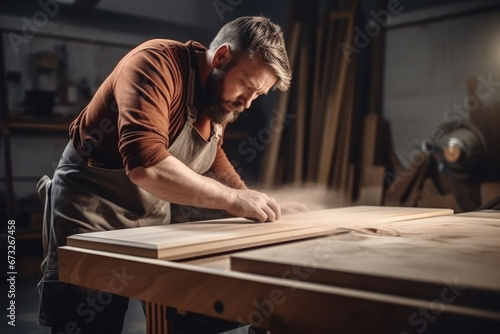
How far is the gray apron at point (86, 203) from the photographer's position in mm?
1854

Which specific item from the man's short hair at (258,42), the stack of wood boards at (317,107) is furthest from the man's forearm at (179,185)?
the stack of wood boards at (317,107)

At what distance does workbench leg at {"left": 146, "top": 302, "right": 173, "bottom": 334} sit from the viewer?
122 centimetres

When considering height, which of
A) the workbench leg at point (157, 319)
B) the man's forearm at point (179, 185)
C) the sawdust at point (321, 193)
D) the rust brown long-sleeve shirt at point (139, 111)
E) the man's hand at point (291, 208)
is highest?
the rust brown long-sleeve shirt at point (139, 111)

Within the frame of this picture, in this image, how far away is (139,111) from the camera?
1.63 metres

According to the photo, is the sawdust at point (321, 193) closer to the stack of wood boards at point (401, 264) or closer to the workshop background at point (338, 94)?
the workshop background at point (338, 94)

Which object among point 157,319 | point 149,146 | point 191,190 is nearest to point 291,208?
point 191,190

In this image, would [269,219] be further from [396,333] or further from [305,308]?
[396,333]

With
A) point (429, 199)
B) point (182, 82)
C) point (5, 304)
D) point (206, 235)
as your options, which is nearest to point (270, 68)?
point (182, 82)

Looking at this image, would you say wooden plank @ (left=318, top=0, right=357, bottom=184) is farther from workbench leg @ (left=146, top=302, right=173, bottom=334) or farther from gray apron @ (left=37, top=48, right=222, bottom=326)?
workbench leg @ (left=146, top=302, right=173, bottom=334)

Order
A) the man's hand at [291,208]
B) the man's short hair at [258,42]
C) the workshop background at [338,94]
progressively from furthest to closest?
1. the workshop background at [338,94]
2. the man's hand at [291,208]
3. the man's short hair at [258,42]

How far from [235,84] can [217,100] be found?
11 centimetres

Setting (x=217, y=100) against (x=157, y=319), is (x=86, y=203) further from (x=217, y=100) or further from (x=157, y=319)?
(x=157, y=319)

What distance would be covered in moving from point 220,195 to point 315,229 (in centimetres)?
33

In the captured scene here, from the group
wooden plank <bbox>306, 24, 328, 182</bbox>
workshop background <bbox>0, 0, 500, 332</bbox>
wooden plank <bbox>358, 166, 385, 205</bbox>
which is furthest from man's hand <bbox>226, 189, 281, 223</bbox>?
wooden plank <bbox>306, 24, 328, 182</bbox>
